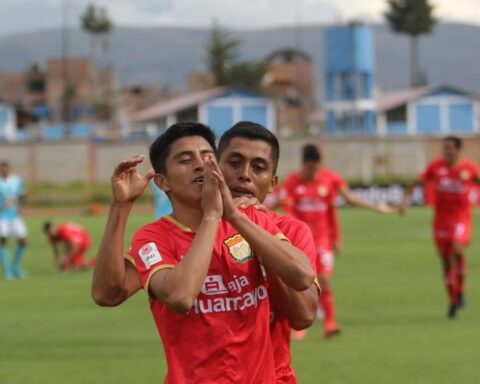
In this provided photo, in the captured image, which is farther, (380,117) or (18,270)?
(380,117)

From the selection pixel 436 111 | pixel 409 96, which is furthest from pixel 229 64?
pixel 436 111

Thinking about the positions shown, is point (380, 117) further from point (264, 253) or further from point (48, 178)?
point (264, 253)

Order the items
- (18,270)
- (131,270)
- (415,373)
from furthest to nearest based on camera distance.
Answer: (18,270), (415,373), (131,270)

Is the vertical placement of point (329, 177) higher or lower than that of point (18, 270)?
higher

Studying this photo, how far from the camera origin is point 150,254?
521 cm

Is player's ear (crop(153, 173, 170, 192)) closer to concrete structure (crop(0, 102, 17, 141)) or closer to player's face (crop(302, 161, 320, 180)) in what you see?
player's face (crop(302, 161, 320, 180))

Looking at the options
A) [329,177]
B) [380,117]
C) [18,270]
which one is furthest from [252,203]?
[380,117]

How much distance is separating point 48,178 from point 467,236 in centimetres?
4247

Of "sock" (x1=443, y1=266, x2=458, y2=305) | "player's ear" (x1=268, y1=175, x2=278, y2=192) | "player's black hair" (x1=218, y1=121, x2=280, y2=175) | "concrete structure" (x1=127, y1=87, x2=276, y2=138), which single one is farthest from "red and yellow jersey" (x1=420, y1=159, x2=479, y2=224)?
"concrete structure" (x1=127, y1=87, x2=276, y2=138)

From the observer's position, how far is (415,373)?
11.4 m

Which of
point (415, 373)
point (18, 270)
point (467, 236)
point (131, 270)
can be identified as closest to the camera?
point (131, 270)

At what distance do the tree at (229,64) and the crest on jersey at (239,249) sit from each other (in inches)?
4141

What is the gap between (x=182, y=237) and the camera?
5297 millimetres

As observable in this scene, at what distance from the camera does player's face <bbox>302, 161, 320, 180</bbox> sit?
1477 cm
